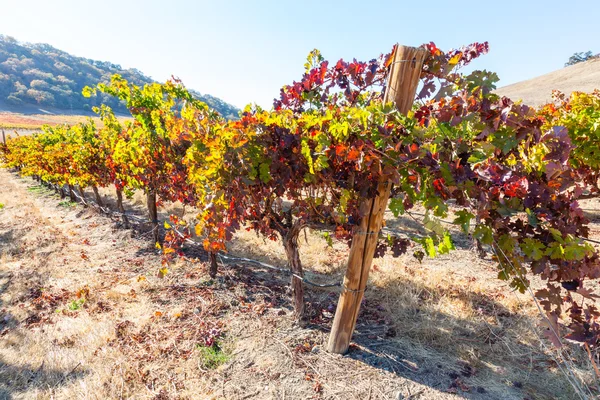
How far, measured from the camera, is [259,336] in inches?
127

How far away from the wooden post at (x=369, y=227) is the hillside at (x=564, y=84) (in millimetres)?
31888

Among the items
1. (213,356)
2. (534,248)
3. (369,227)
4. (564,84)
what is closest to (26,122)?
(213,356)

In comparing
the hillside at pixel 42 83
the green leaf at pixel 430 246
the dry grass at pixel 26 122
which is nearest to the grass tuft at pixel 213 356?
the green leaf at pixel 430 246

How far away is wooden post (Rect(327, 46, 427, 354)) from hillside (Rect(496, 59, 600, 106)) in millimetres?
31888

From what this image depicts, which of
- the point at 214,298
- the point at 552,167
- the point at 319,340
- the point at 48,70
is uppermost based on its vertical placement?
the point at 48,70

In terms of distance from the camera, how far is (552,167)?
58.7 inches

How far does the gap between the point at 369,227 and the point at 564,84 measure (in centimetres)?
4503

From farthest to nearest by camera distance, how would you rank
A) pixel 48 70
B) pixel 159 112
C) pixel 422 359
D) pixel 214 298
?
pixel 48 70 → pixel 159 112 → pixel 214 298 → pixel 422 359

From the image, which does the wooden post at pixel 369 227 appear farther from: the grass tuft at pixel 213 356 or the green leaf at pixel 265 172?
the grass tuft at pixel 213 356

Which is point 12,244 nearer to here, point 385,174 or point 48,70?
point 385,174

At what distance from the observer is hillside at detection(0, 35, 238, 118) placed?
8375 cm

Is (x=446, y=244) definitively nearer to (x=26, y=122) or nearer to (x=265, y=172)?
(x=265, y=172)

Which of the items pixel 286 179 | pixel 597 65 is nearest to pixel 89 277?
pixel 286 179

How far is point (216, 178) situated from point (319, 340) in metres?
1.91
